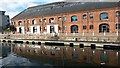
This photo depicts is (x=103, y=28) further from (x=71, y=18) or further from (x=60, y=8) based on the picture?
(x=60, y=8)

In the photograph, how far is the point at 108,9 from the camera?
4831 cm

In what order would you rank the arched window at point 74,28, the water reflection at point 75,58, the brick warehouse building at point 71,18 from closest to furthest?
the water reflection at point 75,58 < the brick warehouse building at point 71,18 < the arched window at point 74,28

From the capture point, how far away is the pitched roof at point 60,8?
51469mm

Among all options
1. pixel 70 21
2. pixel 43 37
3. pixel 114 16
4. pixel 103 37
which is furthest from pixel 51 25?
pixel 103 37

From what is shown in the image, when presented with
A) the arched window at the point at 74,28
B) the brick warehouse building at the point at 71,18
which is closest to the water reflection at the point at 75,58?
the brick warehouse building at the point at 71,18

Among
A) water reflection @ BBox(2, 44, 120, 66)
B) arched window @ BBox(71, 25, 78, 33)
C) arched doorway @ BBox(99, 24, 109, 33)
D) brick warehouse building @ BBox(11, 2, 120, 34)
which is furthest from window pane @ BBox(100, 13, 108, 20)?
water reflection @ BBox(2, 44, 120, 66)

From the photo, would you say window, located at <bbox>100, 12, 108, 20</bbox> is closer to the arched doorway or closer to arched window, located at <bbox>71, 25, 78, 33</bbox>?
the arched doorway

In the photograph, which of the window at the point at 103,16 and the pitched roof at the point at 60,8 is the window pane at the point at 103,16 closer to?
the window at the point at 103,16

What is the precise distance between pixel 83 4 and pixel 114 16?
10.4 m

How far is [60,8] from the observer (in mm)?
61312

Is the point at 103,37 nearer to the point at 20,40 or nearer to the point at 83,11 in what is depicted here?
the point at 83,11

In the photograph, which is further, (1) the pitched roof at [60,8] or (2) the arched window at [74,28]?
(2) the arched window at [74,28]

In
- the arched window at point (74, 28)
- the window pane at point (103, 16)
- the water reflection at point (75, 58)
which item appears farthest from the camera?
→ the arched window at point (74, 28)

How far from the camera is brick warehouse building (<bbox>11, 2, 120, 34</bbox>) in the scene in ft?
159
